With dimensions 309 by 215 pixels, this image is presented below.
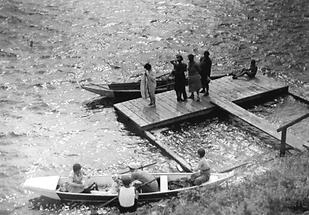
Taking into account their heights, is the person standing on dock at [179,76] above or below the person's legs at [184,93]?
above

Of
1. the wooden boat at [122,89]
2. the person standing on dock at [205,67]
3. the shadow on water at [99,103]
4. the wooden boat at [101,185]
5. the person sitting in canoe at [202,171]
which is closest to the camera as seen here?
the wooden boat at [101,185]

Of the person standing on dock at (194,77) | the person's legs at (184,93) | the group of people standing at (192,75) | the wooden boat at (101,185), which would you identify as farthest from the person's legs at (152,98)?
the wooden boat at (101,185)

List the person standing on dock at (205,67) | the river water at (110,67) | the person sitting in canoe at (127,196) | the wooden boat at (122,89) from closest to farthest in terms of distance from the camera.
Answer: the person sitting in canoe at (127,196)
the river water at (110,67)
the person standing on dock at (205,67)
the wooden boat at (122,89)

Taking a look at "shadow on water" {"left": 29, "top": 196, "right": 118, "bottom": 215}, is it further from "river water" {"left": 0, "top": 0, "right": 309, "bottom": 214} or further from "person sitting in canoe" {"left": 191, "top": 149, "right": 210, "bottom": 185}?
"person sitting in canoe" {"left": 191, "top": 149, "right": 210, "bottom": 185}

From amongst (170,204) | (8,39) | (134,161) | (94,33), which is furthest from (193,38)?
(170,204)

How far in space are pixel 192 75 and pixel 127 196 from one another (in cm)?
804

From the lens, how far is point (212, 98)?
24781 millimetres

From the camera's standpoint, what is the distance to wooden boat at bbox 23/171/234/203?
18250 mm

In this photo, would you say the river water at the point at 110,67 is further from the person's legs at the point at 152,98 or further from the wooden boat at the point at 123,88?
the person's legs at the point at 152,98

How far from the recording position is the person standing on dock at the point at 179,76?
926 inches

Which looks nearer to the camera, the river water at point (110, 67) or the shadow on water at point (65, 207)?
the shadow on water at point (65, 207)

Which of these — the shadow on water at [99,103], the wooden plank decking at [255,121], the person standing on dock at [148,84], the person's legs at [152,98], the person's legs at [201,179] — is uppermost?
the person standing on dock at [148,84]

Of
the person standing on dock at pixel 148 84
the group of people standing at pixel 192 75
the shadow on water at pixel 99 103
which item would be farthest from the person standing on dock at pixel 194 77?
the shadow on water at pixel 99 103

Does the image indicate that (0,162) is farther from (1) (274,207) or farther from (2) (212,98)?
(1) (274,207)
